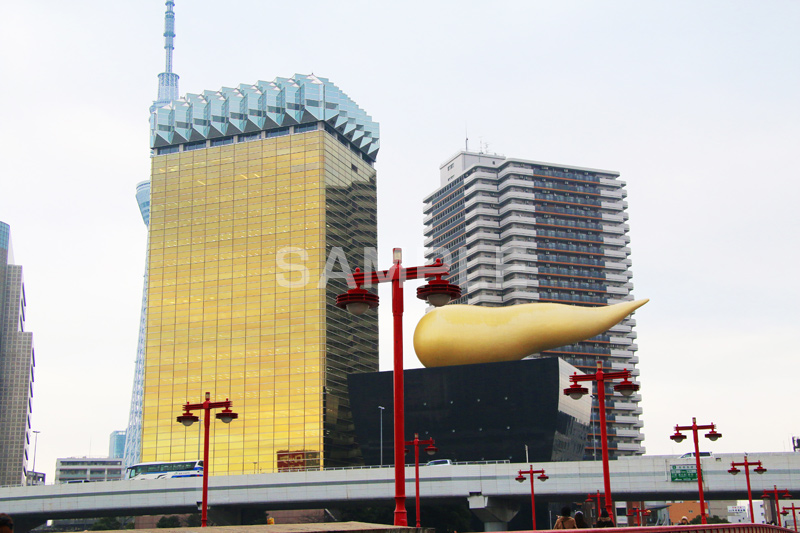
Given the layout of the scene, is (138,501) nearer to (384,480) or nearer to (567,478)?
(384,480)

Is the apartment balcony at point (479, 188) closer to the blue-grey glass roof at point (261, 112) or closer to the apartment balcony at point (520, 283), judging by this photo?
the apartment balcony at point (520, 283)

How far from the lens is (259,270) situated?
142 metres

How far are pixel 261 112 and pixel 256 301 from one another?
3075cm

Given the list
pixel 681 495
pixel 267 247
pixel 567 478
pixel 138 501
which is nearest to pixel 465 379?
pixel 567 478

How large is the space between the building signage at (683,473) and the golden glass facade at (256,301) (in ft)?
199

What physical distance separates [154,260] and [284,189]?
24519 mm

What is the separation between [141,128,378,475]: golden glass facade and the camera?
13475 cm

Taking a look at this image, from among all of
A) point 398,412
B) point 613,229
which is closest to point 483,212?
point 613,229

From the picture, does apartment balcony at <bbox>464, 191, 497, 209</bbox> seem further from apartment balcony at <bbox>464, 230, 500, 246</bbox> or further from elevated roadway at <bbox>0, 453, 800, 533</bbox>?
elevated roadway at <bbox>0, 453, 800, 533</bbox>

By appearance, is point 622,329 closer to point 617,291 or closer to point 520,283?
point 617,291

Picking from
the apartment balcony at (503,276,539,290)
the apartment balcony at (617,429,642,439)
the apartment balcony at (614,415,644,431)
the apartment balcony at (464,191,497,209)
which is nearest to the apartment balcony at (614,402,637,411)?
the apartment balcony at (614,415,644,431)

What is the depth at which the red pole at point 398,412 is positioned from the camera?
17078mm

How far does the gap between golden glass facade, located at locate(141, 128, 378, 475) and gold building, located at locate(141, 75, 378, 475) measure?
8.1 inches

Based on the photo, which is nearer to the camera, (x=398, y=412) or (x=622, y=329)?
(x=398, y=412)
